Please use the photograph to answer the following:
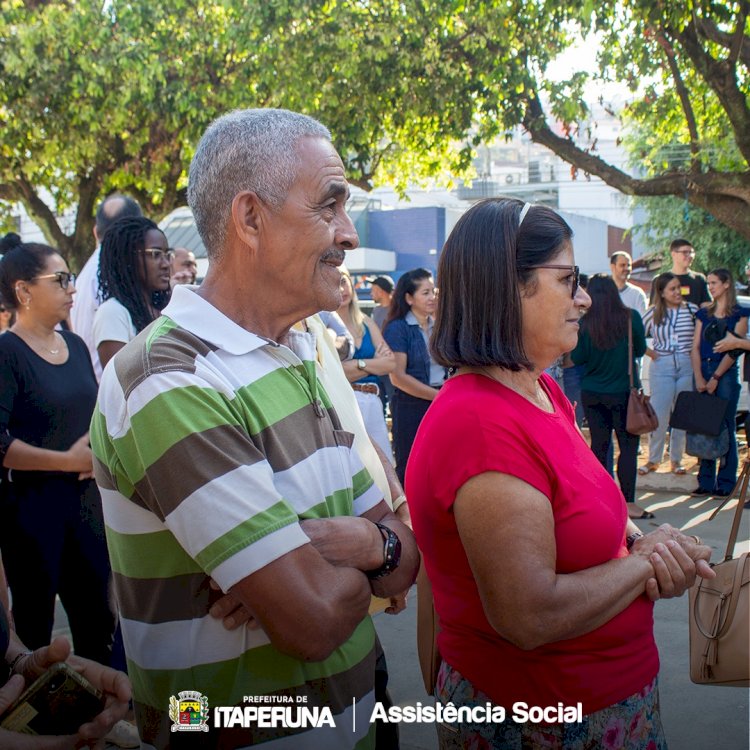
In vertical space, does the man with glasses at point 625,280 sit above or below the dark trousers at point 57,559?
above

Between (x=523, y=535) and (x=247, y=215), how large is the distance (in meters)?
0.89

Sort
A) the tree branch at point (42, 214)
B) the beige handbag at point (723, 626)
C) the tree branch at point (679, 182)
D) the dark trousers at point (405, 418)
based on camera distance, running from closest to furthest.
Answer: the beige handbag at point (723, 626), the dark trousers at point (405, 418), the tree branch at point (679, 182), the tree branch at point (42, 214)

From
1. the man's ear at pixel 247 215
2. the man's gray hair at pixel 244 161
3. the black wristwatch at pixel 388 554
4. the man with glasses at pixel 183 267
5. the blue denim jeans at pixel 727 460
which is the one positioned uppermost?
the man's gray hair at pixel 244 161

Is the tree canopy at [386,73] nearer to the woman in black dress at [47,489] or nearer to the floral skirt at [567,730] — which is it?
the woman in black dress at [47,489]

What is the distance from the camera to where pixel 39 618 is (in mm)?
3549

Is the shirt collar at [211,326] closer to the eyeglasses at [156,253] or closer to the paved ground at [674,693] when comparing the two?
the eyeglasses at [156,253]

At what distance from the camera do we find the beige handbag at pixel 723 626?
222 cm

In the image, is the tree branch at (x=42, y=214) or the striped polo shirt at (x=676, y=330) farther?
the tree branch at (x=42, y=214)

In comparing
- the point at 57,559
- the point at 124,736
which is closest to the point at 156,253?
the point at 57,559

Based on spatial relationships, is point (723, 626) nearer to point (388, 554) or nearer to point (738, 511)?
point (738, 511)

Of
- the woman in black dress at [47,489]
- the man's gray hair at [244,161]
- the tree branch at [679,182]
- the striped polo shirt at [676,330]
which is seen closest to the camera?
the man's gray hair at [244,161]

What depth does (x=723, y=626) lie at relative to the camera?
225cm

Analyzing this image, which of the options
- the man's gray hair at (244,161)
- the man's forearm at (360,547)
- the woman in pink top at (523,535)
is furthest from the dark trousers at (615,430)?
the man's gray hair at (244,161)

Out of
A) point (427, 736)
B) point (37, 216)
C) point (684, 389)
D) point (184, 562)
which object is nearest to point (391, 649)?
point (427, 736)
